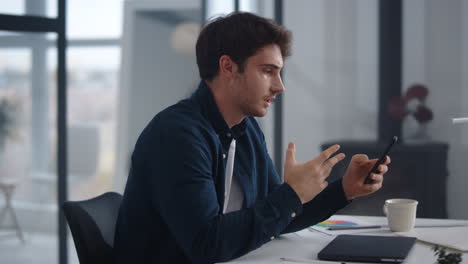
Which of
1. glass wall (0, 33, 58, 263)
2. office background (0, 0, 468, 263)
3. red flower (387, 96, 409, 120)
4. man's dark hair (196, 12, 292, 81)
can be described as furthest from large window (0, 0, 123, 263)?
red flower (387, 96, 409, 120)

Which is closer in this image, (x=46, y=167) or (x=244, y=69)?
(x=244, y=69)

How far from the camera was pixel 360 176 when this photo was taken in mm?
1848

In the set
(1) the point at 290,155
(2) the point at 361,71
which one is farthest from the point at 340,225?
(2) the point at 361,71

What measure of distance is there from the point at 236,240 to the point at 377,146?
3.35m

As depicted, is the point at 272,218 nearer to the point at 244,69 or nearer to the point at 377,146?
the point at 244,69

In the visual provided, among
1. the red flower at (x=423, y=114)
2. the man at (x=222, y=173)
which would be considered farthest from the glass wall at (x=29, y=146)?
the red flower at (x=423, y=114)

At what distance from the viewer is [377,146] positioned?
15.4ft

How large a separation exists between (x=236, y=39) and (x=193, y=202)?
0.53 metres

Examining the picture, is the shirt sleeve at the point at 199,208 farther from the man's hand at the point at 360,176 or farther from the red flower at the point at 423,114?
the red flower at the point at 423,114

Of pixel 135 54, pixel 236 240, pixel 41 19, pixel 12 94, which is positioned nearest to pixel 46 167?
pixel 12 94

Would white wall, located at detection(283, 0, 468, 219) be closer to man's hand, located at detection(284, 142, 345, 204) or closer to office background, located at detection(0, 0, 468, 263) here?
office background, located at detection(0, 0, 468, 263)

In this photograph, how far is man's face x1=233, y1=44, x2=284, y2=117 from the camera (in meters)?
1.80

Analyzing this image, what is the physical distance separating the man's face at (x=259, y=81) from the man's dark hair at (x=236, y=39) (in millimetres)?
18

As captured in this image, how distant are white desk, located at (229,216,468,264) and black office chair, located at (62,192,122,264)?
1.25ft
